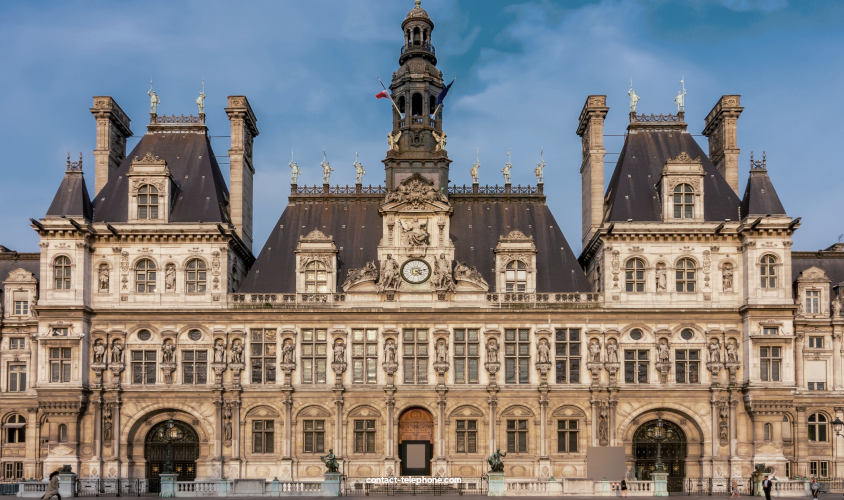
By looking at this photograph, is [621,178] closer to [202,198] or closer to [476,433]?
[476,433]

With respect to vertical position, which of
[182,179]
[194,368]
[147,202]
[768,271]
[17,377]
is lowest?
[17,377]

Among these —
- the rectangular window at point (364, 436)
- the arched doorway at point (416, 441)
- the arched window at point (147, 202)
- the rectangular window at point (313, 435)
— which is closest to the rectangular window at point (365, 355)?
the rectangular window at point (364, 436)

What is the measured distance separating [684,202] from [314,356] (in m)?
25.4

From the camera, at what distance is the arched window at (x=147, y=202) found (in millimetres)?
66562

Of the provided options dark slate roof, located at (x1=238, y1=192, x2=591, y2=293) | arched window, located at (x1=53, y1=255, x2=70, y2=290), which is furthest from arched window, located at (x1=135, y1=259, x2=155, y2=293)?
dark slate roof, located at (x1=238, y1=192, x2=591, y2=293)

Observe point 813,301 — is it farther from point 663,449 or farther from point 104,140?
point 104,140

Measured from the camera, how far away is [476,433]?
64.1 meters

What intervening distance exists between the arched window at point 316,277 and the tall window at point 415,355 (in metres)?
6.03

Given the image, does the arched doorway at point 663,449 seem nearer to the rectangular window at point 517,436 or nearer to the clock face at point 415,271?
the rectangular window at point 517,436

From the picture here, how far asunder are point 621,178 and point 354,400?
74.9 ft

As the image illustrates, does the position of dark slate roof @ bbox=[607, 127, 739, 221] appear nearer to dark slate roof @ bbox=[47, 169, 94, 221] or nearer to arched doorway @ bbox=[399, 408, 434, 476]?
arched doorway @ bbox=[399, 408, 434, 476]

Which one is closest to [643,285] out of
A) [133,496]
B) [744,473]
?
[744,473]

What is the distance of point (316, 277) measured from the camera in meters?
66.1

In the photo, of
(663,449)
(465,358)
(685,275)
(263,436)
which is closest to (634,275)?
(685,275)
